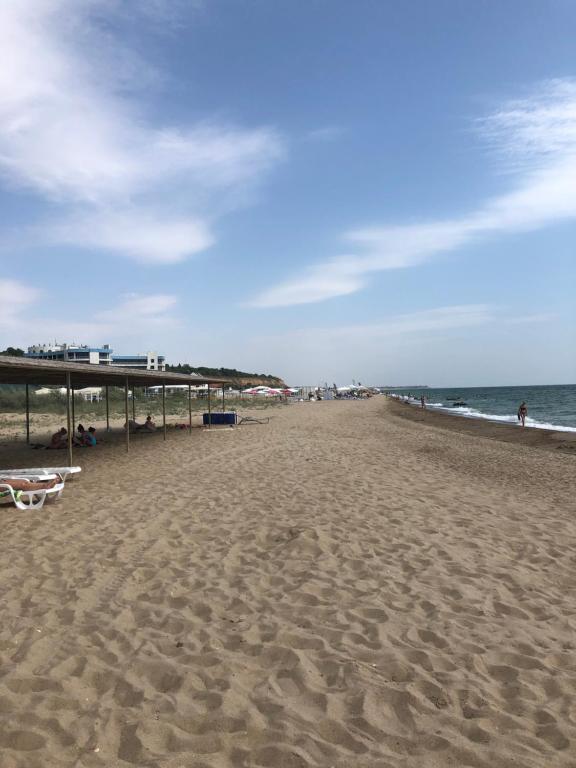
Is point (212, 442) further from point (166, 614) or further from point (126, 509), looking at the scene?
point (166, 614)

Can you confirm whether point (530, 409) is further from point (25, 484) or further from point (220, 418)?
point (25, 484)

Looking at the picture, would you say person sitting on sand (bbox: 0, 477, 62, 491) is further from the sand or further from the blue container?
the blue container

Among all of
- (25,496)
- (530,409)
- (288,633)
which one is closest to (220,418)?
(25,496)

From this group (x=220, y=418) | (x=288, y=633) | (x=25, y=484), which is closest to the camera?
(x=288, y=633)

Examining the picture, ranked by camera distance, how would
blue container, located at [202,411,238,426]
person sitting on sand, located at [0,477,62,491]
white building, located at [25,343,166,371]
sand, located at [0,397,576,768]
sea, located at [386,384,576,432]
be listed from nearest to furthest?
sand, located at [0,397,576,768] → person sitting on sand, located at [0,477,62,491] → blue container, located at [202,411,238,426] → sea, located at [386,384,576,432] → white building, located at [25,343,166,371]

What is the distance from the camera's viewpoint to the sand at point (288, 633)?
2.48 m

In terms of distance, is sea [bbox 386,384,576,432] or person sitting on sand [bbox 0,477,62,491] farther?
sea [bbox 386,384,576,432]

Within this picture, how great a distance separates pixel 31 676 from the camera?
3.00 m

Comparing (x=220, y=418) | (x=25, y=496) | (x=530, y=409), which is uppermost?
(x=220, y=418)

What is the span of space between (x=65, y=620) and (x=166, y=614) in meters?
0.71

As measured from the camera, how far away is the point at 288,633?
351cm

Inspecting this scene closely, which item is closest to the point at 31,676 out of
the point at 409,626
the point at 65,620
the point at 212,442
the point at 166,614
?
the point at 65,620

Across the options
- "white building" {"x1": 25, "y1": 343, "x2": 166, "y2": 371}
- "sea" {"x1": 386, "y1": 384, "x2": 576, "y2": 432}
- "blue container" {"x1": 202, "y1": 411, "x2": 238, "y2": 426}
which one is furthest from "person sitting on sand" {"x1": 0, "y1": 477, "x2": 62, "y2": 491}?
"white building" {"x1": 25, "y1": 343, "x2": 166, "y2": 371}

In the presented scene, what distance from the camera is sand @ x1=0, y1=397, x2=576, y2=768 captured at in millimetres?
2484
